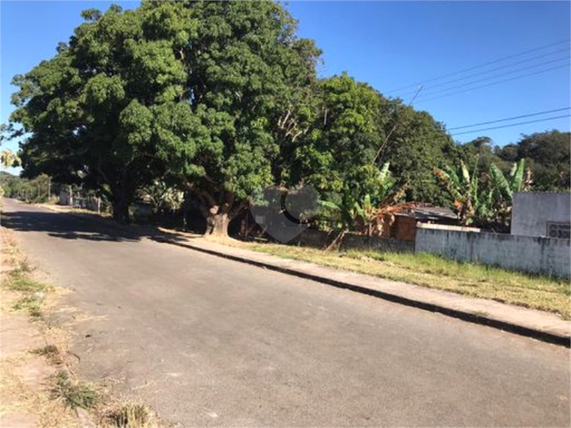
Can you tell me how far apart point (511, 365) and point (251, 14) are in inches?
755

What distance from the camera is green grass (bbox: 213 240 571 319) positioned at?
11.6 m

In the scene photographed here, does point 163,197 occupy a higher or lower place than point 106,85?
lower

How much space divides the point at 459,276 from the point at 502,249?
6.68 ft

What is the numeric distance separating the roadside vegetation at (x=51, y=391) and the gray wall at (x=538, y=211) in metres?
17.0

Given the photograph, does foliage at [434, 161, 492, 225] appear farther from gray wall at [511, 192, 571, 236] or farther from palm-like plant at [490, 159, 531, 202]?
gray wall at [511, 192, 571, 236]

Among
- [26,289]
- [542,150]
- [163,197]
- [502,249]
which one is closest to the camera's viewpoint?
[26,289]

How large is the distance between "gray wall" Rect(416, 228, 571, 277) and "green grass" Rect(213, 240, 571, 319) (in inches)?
15.3

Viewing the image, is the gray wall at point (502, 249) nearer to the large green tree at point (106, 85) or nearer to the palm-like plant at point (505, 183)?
the palm-like plant at point (505, 183)

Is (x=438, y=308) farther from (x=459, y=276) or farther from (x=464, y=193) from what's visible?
(x=464, y=193)

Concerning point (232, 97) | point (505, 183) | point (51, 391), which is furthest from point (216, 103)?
point (51, 391)

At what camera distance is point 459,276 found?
15227 mm

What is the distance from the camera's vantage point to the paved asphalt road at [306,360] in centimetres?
548

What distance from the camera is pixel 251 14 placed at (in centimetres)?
2314

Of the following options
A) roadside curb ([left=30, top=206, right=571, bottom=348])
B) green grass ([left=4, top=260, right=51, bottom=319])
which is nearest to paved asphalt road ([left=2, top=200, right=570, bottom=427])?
roadside curb ([left=30, top=206, right=571, bottom=348])
